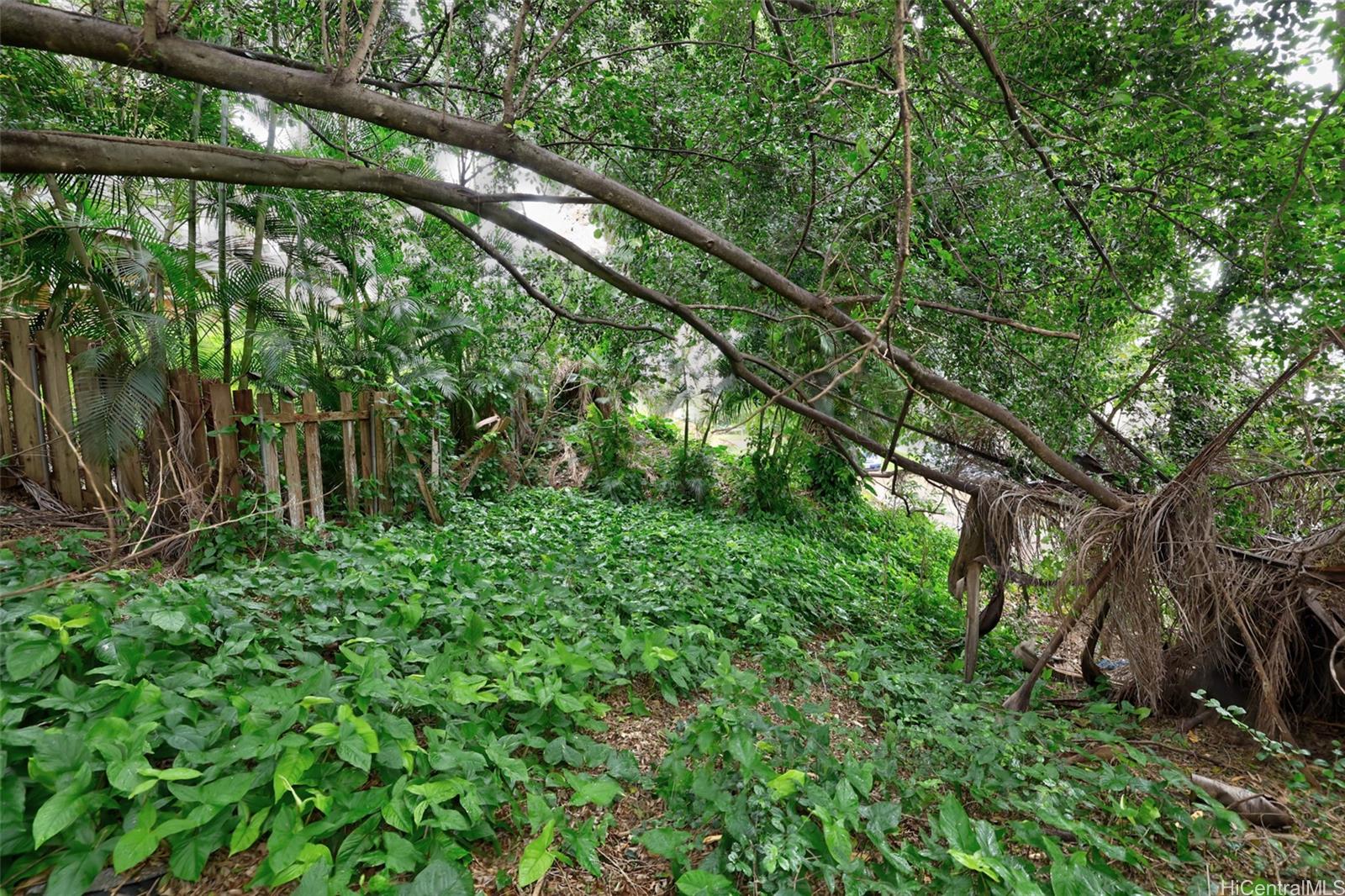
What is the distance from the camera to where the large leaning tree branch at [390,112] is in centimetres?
248

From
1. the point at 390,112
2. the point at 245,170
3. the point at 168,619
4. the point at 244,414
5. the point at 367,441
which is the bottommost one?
the point at 168,619

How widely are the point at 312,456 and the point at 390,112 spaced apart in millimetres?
2979

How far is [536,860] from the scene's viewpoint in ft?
6.29

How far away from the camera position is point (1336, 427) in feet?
13.4

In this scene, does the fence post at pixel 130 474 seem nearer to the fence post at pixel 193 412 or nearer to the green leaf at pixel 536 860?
the fence post at pixel 193 412

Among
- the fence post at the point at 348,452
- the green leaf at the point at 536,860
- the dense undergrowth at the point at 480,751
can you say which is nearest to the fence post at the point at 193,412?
the dense undergrowth at the point at 480,751

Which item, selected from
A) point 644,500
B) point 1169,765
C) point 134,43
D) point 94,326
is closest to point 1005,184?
point 1169,765

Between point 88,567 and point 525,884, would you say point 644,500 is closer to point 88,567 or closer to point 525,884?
point 88,567

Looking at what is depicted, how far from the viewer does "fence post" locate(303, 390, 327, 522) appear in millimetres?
4914

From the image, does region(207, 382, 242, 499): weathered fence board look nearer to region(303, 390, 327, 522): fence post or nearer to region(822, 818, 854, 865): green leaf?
region(303, 390, 327, 522): fence post

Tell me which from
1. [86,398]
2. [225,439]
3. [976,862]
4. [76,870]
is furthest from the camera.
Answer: [225,439]

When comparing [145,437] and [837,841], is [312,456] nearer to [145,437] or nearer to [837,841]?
[145,437]

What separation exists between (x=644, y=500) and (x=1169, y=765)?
7.16 meters

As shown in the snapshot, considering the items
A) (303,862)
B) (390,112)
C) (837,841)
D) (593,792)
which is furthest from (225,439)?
(837,841)
